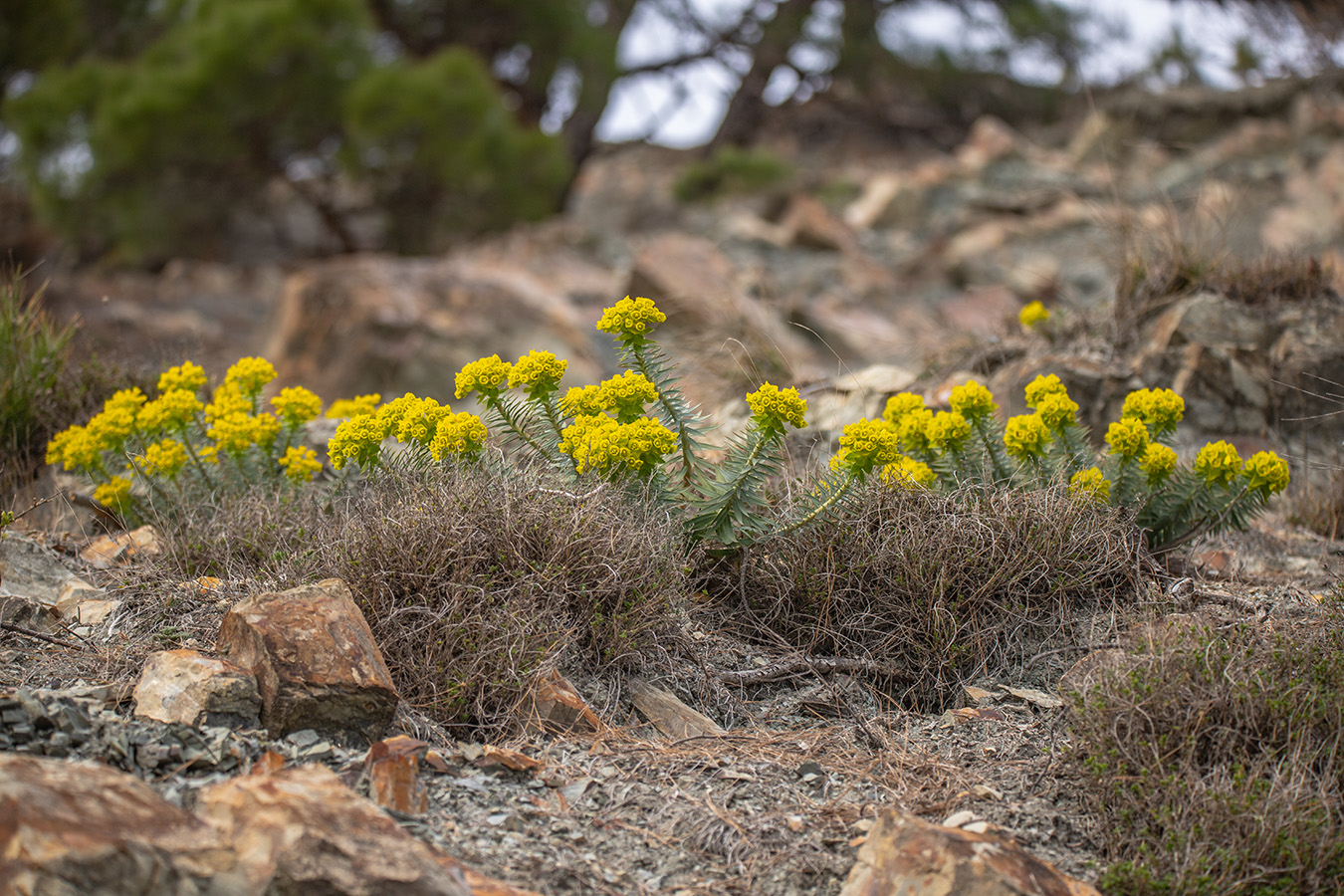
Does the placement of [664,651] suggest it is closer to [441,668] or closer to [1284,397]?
[441,668]

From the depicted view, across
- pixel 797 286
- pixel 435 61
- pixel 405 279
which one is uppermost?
pixel 435 61

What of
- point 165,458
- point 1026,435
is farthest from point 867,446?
point 165,458

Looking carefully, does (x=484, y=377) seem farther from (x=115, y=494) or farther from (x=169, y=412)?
(x=115, y=494)

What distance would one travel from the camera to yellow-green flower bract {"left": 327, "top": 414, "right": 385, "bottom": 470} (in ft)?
9.31

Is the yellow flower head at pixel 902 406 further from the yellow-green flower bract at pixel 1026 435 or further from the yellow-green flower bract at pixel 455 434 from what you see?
the yellow-green flower bract at pixel 455 434

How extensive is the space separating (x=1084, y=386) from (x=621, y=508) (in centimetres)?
259

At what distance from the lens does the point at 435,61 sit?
9.80 meters

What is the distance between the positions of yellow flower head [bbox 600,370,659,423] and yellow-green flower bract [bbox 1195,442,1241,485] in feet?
5.52

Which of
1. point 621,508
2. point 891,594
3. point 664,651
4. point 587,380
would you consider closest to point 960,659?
point 891,594

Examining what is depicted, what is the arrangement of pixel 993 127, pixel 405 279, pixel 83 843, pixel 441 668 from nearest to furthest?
pixel 83 843
pixel 441 668
pixel 405 279
pixel 993 127

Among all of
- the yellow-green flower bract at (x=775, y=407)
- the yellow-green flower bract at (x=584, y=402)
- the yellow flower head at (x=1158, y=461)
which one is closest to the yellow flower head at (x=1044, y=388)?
the yellow flower head at (x=1158, y=461)

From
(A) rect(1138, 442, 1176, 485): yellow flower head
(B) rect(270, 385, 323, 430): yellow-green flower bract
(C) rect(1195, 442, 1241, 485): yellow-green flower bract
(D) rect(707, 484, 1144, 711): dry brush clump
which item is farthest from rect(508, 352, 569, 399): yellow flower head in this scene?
(C) rect(1195, 442, 1241, 485): yellow-green flower bract

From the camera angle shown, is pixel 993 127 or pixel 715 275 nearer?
pixel 715 275

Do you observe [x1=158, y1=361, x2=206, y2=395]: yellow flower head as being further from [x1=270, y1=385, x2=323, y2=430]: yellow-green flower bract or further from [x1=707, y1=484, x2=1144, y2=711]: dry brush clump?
[x1=707, y1=484, x2=1144, y2=711]: dry brush clump
